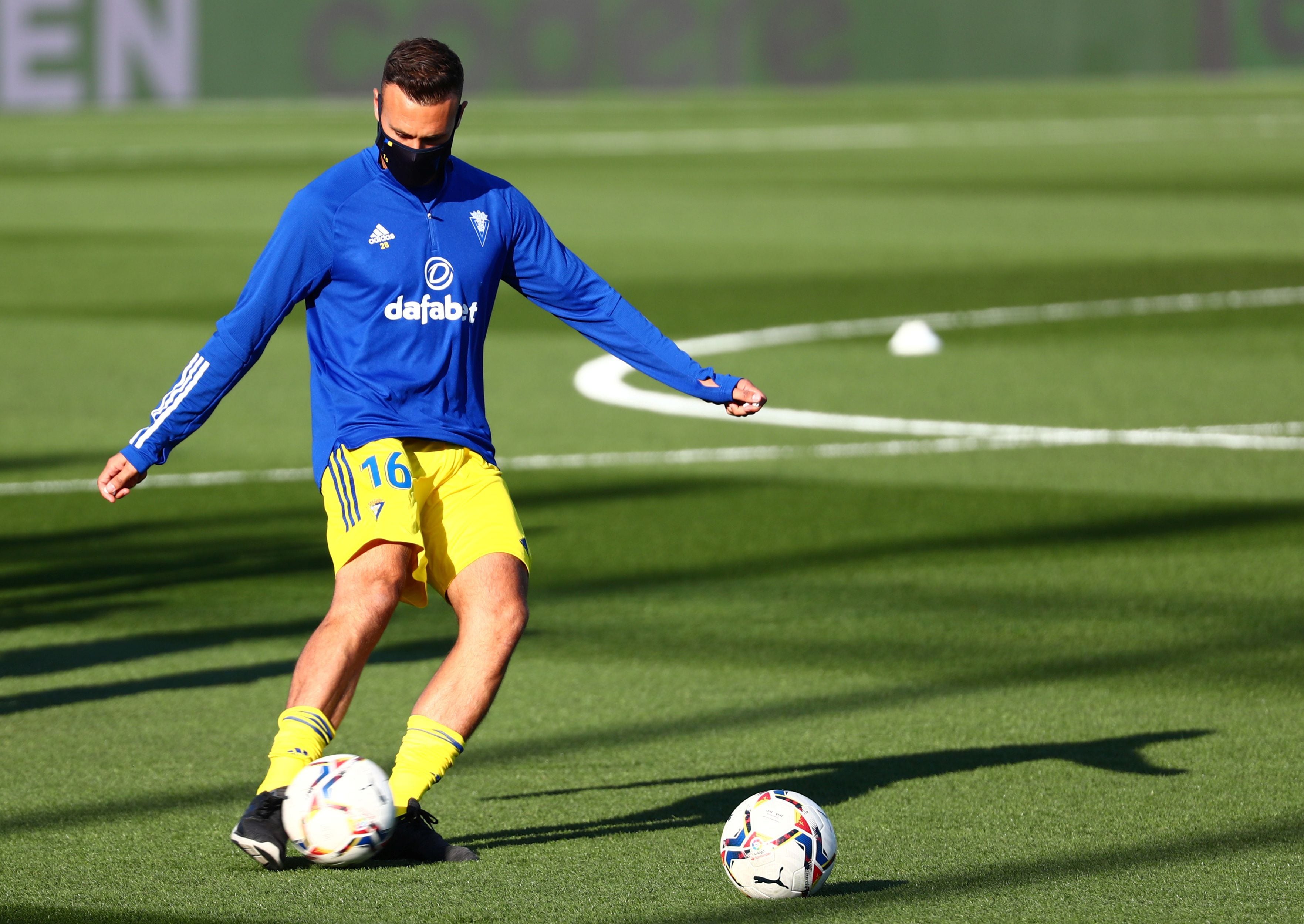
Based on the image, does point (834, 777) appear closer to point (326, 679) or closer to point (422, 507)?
point (422, 507)

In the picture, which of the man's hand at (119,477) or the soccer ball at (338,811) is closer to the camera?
the soccer ball at (338,811)

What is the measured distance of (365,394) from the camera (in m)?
6.14

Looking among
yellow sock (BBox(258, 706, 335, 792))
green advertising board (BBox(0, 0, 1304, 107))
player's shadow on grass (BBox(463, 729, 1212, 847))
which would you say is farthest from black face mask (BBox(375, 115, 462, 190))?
green advertising board (BBox(0, 0, 1304, 107))

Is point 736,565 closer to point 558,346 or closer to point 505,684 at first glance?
point 505,684

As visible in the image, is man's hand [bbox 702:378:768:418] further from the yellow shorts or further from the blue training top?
the yellow shorts

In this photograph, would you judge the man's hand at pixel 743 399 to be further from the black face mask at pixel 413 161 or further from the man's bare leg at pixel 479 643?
the black face mask at pixel 413 161

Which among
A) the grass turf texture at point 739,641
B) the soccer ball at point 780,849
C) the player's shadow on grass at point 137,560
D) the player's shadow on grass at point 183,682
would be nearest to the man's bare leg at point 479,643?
the grass turf texture at point 739,641

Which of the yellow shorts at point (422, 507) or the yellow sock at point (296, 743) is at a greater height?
the yellow shorts at point (422, 507)

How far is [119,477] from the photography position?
5.98 meters

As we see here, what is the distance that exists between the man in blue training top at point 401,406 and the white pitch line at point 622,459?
231 inches

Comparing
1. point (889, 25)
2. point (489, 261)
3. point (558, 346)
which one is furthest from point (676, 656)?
point (889, 25)

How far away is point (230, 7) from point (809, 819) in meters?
53.9

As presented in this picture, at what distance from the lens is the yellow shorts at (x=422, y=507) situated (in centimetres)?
600

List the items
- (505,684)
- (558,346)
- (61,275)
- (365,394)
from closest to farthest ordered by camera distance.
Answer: (365,394) < (505,684) < (558,346) < (61,275)
